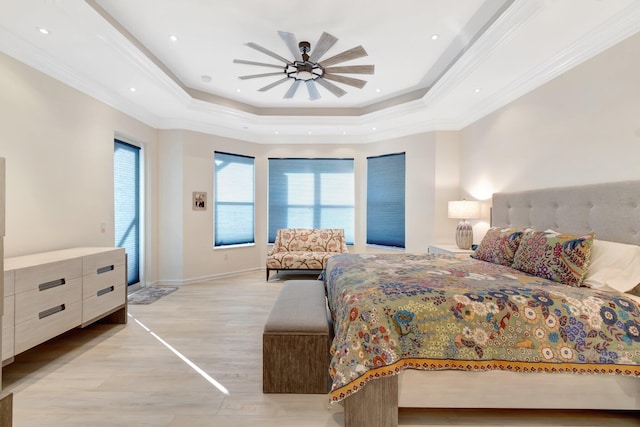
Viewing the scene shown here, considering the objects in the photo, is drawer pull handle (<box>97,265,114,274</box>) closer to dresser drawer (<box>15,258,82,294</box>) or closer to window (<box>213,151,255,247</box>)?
dresser drawer (<box>15,258,82,294</box>)

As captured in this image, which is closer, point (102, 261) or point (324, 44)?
point (324, 44)

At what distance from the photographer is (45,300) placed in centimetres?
227

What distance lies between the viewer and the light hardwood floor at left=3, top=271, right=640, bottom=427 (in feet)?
5.74

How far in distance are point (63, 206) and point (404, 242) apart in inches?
187

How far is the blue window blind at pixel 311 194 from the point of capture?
19.6 feet

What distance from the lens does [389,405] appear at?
62.7 inches

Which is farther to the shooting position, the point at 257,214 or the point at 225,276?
the point at 257,214

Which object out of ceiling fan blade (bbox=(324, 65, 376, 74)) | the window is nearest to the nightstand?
ceiling fan blade (bbox=(324, 65, 376, 74))

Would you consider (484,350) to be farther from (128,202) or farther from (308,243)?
(128,202)

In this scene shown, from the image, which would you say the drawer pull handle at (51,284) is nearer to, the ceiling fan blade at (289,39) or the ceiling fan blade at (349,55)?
the ceiling fan blade at (289,39)

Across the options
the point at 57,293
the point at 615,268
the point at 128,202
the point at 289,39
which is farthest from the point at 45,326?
the point at 615,268

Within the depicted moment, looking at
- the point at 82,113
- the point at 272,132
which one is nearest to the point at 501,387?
the point at 82,113

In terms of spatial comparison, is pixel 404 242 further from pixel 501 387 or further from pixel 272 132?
pixel 501 387

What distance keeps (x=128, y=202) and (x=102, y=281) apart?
6.18 feet
